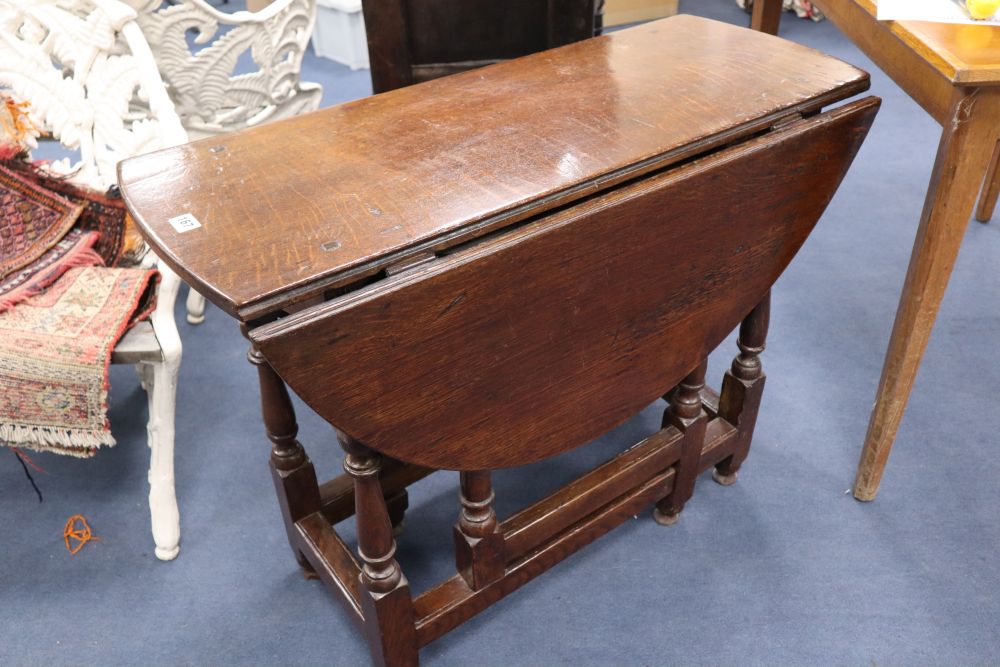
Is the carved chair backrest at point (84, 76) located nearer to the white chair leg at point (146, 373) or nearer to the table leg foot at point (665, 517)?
the white chair leg at point (146, 373)

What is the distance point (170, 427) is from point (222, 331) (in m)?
0.69

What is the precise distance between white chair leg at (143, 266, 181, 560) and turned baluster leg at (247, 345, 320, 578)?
24 centimetres

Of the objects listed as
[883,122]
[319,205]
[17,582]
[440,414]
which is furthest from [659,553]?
[883,122]

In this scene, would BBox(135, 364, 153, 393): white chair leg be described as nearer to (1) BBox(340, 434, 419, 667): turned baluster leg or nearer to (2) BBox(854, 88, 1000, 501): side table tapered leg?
(1) BBox(340, 434, 419, 667): turned baluster leg

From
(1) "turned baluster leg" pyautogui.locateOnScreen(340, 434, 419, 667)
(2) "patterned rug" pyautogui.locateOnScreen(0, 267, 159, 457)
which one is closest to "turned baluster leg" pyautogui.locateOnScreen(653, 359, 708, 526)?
(1) "turned baluster leg" pyautogui.locateOnScreen(340, 434, 419, 667)

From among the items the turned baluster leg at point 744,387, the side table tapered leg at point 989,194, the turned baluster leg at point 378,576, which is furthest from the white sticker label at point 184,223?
the side table tapered leg at point 989,194

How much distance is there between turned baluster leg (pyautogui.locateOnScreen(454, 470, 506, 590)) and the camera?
1.18m

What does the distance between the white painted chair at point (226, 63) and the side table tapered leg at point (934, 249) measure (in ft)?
5.19

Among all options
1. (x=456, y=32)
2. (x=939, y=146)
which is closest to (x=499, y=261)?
(x=939, y=146)

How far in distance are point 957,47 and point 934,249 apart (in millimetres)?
308

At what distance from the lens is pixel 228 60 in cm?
203

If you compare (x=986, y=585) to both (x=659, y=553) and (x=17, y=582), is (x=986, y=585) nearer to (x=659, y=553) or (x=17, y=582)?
(x=659, y=553)

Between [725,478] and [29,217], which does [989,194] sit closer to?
[725,478]

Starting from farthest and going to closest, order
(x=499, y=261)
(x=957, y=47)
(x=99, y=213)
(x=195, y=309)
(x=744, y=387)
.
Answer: (x=195, y=309)
(x=99, y=213)
(x=744, y=387)
(x=957, y=47)
(x=499, y=261)
